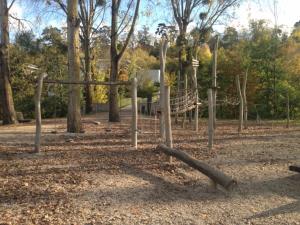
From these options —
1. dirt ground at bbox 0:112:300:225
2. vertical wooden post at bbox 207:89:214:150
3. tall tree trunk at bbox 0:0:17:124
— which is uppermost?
tall tree trunk at bbox 0:0:17:124

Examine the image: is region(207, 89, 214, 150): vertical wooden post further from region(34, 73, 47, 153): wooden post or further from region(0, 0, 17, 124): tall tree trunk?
region(0, 0, 17, 124): tall tree trunk

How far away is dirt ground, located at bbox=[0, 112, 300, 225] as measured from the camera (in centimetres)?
543

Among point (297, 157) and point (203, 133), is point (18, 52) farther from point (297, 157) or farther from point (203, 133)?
point (297, 157)

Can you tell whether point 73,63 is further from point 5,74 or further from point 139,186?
point 139,186

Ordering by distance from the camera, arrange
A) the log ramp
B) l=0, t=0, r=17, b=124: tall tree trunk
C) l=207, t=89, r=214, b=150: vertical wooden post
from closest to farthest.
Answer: the log ramp, l=207, t=89, r=214, b=150: vertical wooden post, l=0, t=0, r=17, b=124: tall tree trunk

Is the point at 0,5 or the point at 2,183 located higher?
the point at 0,5

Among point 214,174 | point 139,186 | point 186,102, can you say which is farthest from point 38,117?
point 186,102

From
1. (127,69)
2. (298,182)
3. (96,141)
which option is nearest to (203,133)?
(96,141)

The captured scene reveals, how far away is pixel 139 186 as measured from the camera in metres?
6.81

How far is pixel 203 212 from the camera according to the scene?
18.5 feet

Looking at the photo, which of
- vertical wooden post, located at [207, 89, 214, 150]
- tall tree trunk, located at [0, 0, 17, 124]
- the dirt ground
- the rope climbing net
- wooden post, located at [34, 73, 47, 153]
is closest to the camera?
the dirt ground

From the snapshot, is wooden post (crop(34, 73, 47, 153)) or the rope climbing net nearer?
wooden post (crop(34, 73, 47, 153))

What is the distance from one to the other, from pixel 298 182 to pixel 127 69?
96.9ft

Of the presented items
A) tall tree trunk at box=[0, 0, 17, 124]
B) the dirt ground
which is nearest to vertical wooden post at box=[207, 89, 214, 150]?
the dirt ground
